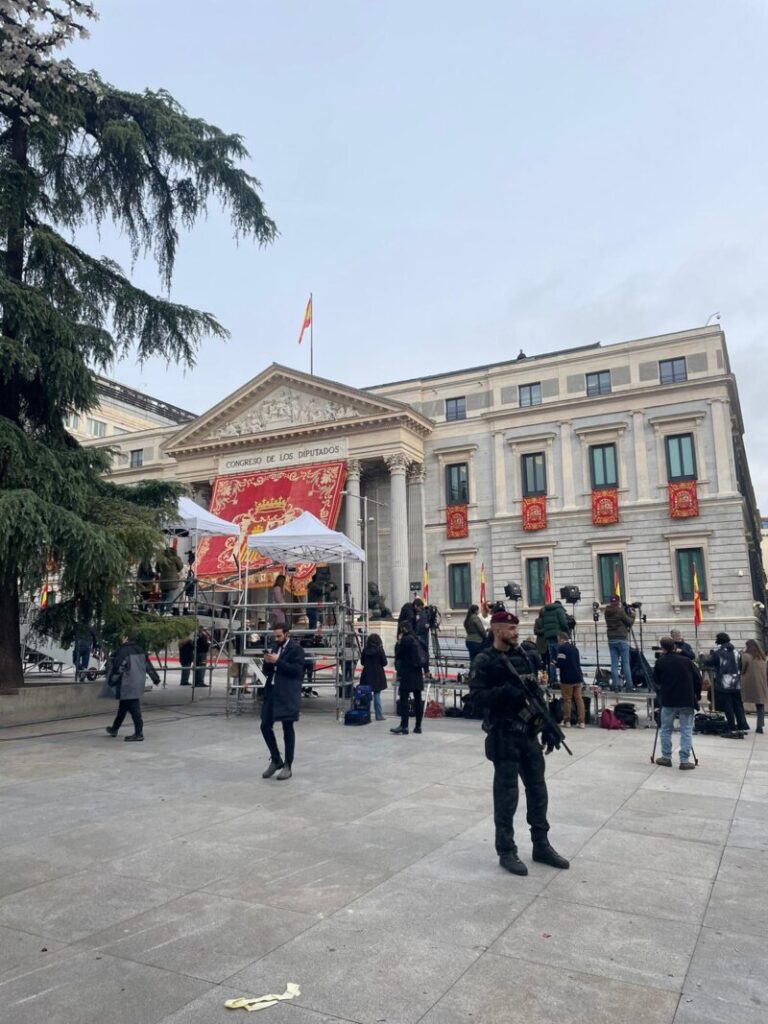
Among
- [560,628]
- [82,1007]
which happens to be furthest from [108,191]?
[82,1007]

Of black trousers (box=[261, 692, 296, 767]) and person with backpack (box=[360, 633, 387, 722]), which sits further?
person with backpack (box=[360, 633, 387, 722])

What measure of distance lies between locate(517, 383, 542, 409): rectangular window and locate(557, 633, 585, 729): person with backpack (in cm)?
2734

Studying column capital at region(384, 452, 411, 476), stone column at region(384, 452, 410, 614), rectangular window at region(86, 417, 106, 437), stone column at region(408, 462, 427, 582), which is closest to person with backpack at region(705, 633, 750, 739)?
stone column at region(384, 452, 410, 614)

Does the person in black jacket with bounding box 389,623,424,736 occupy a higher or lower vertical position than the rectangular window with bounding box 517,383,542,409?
lower

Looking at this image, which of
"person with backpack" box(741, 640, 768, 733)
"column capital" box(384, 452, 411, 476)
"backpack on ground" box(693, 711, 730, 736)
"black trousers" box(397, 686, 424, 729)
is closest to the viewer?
"black trousers" box(397, 686, 424, 729)

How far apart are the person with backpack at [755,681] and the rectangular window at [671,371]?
24804 mm

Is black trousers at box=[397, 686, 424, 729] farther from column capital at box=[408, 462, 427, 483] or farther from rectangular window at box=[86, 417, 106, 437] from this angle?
rectangular window at box=[86, 417, 106, 437]

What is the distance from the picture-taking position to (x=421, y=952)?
3.90 m

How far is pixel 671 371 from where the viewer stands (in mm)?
36344

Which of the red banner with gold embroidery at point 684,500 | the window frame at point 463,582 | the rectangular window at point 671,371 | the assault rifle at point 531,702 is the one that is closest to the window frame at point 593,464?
the red banner with gold embroidery at point 684,500

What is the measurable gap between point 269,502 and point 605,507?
1860 centimetres

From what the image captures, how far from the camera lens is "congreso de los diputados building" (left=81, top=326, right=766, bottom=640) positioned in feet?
113

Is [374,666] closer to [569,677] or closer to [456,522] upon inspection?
[569,677]

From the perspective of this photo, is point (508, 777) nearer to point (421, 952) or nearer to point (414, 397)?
point (421, 952)
